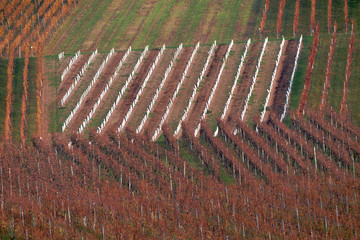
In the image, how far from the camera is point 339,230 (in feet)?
136

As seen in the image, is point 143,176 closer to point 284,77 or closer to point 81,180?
point 81,180

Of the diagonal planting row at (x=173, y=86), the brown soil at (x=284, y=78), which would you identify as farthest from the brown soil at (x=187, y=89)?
the brown soil at (x=284, y=78)

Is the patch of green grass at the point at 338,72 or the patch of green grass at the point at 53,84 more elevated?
the patch of green grass at the point at 338,72

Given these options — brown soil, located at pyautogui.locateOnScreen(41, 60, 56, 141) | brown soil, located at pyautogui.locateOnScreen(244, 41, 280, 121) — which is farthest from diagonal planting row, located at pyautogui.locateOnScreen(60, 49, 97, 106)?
brown soil, located at pyautogui.locateOnScreen(244, 41, 280, 121)

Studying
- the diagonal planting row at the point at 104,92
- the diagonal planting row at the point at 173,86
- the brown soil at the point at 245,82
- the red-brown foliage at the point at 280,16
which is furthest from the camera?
the red-brown foliage at the point at 280,16

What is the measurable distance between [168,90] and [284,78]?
11.0 meters

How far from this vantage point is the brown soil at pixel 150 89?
63.9m

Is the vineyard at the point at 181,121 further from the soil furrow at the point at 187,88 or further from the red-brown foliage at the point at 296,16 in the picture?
the red-brown foliage at the point at 296,16

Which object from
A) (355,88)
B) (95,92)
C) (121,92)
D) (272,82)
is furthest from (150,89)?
(355,88)

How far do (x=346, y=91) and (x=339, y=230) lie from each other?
2510 centimetres

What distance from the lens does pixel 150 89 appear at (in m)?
69.4

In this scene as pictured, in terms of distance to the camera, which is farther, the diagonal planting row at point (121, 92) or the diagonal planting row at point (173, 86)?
the diagonal planting row at point (121, 92)

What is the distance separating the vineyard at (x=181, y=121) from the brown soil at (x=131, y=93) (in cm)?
21

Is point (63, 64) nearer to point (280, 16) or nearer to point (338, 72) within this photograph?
point (280, 16)
